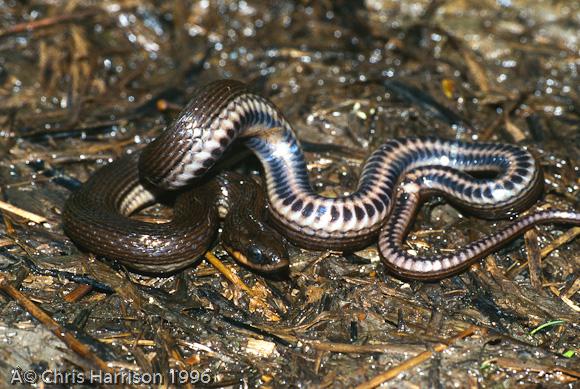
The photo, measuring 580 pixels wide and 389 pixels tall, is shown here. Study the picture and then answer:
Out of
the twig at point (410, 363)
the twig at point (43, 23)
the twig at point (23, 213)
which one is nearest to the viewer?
the twig at point (410, 363)

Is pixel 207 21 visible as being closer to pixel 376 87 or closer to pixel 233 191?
pixel 376 87

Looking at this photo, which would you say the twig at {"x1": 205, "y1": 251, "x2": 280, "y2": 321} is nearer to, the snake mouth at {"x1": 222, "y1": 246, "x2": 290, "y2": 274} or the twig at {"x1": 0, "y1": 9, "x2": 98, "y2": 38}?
the snake mouth at {"x1": 222, "y1": 246, "x2": 290, "y2": 274}

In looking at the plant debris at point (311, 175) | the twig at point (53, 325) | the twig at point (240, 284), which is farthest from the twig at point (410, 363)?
the twig at point (53, 325)

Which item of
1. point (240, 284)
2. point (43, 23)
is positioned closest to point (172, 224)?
point (240, 284)

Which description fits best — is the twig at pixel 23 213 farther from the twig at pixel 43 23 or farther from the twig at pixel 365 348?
the twig at pixel 43 23

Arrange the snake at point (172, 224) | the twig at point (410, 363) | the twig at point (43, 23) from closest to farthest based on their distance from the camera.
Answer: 1. the twig at point (410, 363)
2. the snake at point (172, 224)
3. the twig at point (43, 23)

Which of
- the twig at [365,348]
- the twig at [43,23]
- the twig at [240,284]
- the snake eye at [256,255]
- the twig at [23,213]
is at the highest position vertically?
the twig at [43,23]

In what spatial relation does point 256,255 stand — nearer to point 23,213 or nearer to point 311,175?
point 311,175

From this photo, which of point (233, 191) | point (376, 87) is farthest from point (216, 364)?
point (376, 87)
